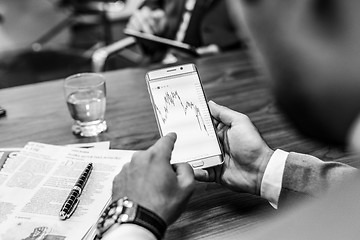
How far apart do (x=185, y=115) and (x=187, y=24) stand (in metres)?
1.05

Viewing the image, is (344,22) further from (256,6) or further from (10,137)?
(10,137)

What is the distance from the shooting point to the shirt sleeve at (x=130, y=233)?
0.70 metres

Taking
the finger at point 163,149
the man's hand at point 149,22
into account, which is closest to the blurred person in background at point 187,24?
the man's hand at point 149,22

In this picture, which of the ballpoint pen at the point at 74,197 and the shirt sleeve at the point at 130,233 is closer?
the shirt sleeve at the point at 130,233

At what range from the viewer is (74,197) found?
0.89 meters

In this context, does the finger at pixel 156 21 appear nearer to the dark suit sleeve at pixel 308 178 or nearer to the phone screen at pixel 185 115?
the phone screen at pixel 185 115

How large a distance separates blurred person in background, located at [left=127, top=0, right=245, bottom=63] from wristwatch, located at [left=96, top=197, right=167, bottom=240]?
1265mm

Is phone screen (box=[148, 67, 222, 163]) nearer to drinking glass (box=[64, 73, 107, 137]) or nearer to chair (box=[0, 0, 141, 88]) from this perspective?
drinking glass (box=[64, 73, 107, 137])

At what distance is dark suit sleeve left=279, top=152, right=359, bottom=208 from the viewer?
2.89ft

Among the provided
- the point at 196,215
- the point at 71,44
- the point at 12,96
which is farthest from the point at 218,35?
the point at 71,44

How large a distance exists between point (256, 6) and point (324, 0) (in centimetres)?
4

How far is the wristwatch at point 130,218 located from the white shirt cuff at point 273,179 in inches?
10.2

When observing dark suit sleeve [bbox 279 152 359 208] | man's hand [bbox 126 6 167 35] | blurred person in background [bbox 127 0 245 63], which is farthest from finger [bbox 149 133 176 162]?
man's hand [bbox 126 6 167 35]

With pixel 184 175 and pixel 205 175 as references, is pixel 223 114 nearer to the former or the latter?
pixel 205 175
